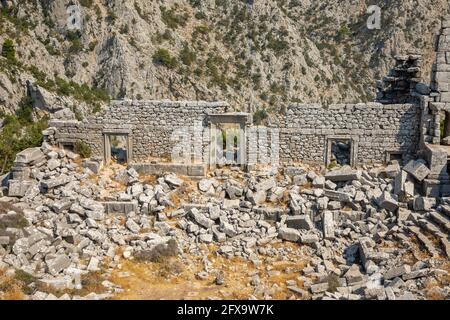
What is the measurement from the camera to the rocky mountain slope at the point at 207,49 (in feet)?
155

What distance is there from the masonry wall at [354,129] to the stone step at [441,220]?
3684 millimetres

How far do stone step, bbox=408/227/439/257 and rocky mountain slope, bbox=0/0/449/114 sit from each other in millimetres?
34732

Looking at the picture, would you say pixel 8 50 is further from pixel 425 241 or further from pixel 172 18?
pixel 425 241

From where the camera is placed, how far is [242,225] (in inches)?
596

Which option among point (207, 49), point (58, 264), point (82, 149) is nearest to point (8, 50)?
point (207, 49)

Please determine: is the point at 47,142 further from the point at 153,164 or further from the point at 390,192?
the point at 390,192

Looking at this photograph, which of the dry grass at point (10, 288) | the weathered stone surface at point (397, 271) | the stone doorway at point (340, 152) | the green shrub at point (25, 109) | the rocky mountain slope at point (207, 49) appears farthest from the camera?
the rocky mountain slope at point (207, 49)

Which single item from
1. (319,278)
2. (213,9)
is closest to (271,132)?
(319,278)

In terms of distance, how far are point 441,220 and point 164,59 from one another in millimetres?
40105

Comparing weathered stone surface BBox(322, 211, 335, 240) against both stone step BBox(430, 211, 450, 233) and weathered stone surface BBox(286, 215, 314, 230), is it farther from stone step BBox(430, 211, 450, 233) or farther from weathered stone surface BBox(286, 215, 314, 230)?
stone step BBox(430, 211, 450, 233)

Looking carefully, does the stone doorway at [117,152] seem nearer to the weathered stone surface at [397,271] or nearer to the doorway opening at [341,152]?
the doorway opening at [341,152]

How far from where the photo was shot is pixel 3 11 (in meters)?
47.9

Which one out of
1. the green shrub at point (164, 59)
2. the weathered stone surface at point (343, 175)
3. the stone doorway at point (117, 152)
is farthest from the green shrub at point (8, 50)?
the weathered stone surface at point (343, 175)

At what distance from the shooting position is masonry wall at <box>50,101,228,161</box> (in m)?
17.8
